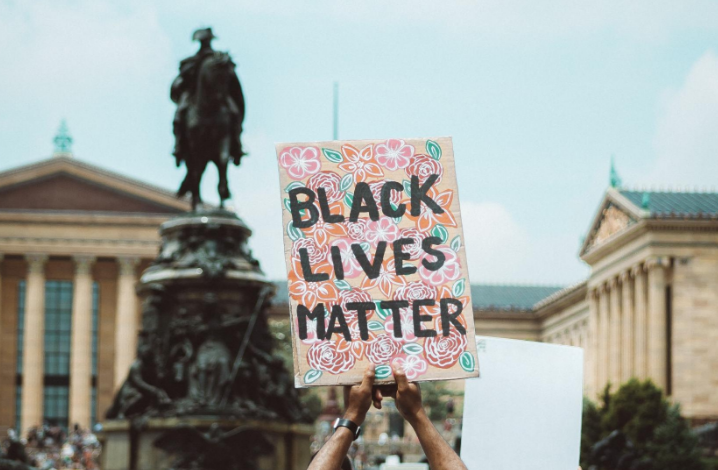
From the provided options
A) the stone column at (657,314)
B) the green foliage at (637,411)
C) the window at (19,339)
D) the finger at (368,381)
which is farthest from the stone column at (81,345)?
the finger at (368,381)

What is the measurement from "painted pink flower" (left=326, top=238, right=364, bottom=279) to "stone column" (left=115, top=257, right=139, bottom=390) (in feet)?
283

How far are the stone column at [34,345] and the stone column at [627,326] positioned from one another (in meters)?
34.4

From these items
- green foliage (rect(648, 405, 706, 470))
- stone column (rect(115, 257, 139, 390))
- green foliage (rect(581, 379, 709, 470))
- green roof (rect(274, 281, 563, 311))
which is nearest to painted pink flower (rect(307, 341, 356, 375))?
green foliage (rect(581, 379, 709, 470))

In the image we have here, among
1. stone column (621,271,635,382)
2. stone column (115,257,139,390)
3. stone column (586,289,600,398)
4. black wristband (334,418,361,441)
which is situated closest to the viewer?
black wristband (334,418,361,441)

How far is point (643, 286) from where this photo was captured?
9712cm

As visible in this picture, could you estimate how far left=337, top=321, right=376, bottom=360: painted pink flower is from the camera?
23.2 ft

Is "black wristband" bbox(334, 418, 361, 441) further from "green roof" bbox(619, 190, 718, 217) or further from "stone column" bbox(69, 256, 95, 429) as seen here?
"green roof" bbox(619, 190, 718, 217)

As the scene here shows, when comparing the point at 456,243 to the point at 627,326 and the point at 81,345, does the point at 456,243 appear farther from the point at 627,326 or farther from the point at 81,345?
the point at 627,326

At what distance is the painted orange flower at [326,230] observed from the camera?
7305mm

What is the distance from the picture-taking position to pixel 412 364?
7.09m

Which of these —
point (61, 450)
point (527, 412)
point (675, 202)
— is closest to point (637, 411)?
point (61, 450)

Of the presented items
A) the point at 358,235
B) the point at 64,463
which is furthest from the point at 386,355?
the point at 64,463

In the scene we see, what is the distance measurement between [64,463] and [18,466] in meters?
28.8

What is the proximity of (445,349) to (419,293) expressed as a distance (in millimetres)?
292
